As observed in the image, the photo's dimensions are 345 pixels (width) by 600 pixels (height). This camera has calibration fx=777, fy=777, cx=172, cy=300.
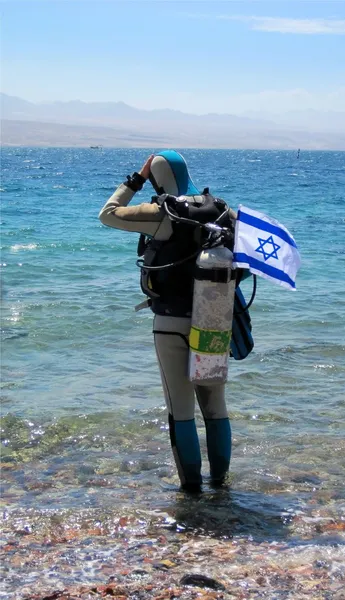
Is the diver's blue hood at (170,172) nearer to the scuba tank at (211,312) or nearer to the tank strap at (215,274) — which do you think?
the scuba tank at (211,312)

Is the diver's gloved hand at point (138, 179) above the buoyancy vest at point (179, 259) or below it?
above

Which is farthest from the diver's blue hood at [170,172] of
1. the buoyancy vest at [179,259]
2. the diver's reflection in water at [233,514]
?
the diver's reflection in water at [233,514]

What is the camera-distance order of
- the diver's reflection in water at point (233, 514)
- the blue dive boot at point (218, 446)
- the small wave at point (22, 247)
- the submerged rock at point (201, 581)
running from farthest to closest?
1. the small wave at point (22, 247)
2. the blue dive boot at point (218, 446)
3. the diver's reflection in water at point (233, 514)
4. the submerged rock at point (201, 581)

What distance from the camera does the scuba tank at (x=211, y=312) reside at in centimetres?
462

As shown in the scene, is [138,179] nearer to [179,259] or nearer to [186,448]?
[179,259]

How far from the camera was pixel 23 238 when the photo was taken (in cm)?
2209

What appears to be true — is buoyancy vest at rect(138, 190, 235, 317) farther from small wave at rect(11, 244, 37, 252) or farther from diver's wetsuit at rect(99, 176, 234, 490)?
small wave at rect(11, 244, 37, 252)

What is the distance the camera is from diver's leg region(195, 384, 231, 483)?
5188 mm

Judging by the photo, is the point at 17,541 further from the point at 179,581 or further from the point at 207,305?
the point at 207,305

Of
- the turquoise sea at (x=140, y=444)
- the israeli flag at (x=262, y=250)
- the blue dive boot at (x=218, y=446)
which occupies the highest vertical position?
the israeli flag at (x=262, y=250)

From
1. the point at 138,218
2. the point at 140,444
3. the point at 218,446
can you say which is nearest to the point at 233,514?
the point at 218,446

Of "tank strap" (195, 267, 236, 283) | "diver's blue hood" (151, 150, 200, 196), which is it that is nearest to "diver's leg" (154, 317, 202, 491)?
"tank strap" (195, 267, 236, 283)

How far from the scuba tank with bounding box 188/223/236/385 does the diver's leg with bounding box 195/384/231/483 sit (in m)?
0.40

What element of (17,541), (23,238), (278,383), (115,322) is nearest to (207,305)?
(17,541)
